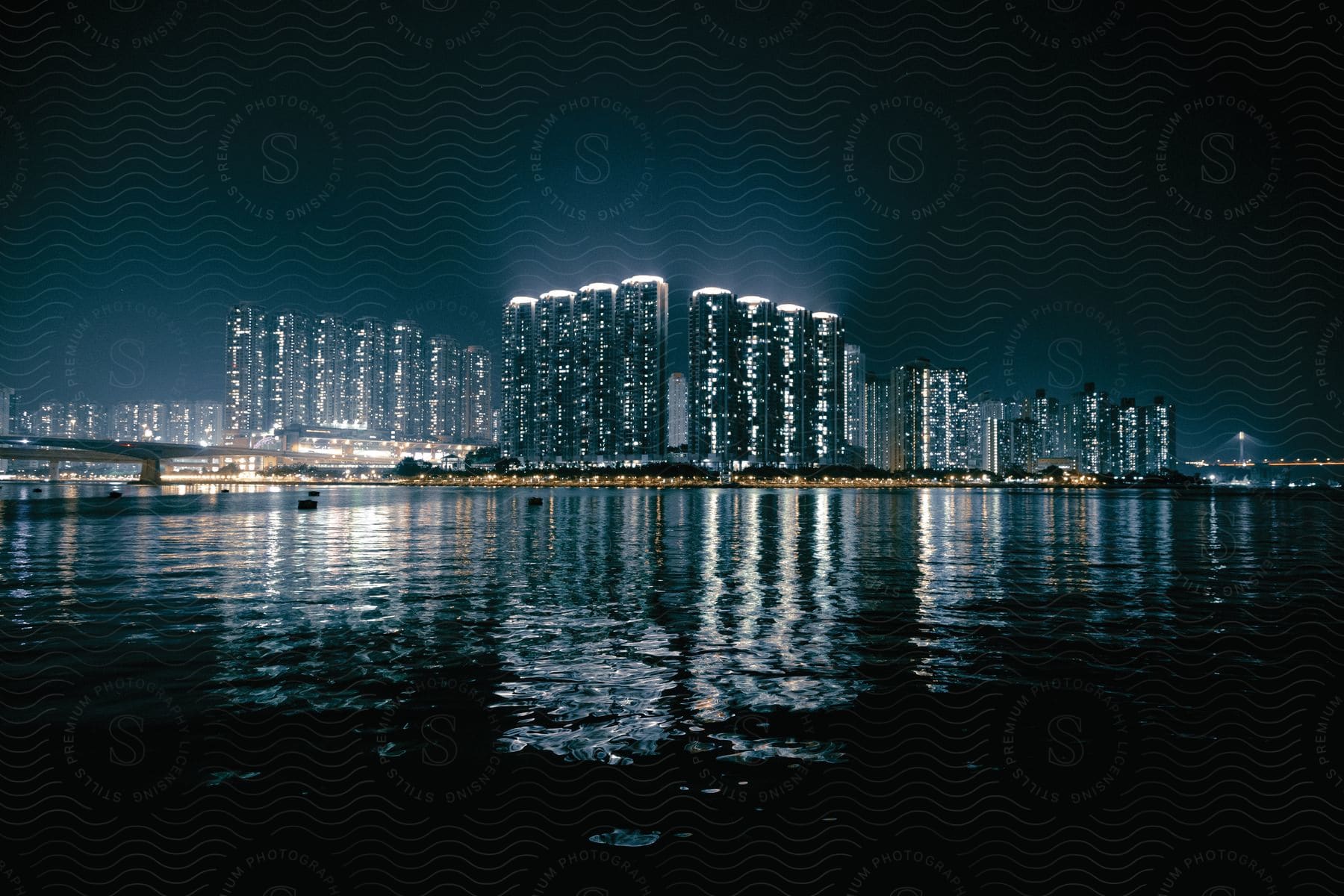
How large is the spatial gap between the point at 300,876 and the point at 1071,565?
102 ft

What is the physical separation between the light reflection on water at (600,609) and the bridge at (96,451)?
99911mm

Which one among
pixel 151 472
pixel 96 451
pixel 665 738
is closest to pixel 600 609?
pixel 665 738

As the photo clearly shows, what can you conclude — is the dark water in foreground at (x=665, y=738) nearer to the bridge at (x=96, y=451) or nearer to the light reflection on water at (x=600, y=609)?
the light reflection on water at (x=600, y=609)

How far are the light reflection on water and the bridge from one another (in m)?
99.9

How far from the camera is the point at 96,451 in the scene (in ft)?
402

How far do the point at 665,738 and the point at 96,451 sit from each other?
14748 cm

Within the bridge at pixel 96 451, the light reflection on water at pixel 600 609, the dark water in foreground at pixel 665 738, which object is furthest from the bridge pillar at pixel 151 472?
the dark water in foreground at pixel 665 738

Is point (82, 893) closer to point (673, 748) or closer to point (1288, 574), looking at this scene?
point (673, 748)

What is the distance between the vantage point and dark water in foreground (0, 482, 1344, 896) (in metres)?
7.18

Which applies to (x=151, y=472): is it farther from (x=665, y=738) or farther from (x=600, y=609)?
(x=665, y=738)

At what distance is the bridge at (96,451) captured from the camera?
404 feet

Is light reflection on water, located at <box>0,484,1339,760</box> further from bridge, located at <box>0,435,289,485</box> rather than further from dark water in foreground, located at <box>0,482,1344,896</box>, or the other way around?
bridge, located at <box>0,435,289,485</box>

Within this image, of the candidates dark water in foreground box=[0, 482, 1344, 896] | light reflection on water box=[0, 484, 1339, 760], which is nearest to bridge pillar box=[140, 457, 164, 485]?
light reflection on water box=[0, 484, 1339, 760]

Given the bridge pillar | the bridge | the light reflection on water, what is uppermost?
the bridge
